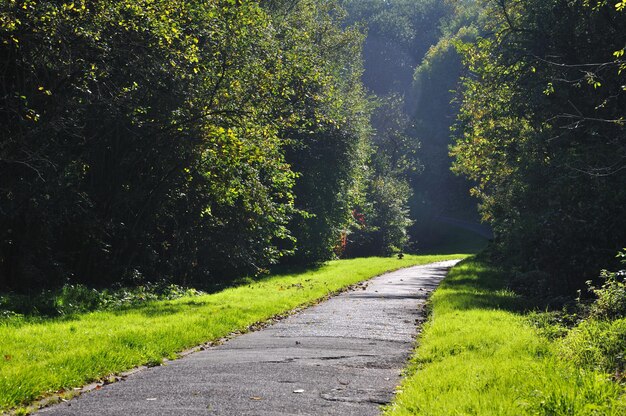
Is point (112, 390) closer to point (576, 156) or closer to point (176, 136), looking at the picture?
point (176, 136)

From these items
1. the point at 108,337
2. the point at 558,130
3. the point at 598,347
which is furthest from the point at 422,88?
the point at 598,347

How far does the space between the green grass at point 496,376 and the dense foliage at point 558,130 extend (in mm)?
6845

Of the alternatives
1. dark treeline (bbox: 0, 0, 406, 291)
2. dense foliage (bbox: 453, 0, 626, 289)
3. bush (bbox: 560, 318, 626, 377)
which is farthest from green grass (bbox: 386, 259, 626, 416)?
dark treeline (bbox: 0, 0, 406, 291)

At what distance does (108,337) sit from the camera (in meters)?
12.4

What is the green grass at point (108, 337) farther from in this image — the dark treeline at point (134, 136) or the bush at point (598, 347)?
the bush at point (598, 347)

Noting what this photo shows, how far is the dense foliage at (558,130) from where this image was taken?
21719 millimetres

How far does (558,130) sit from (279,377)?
69.6 ft

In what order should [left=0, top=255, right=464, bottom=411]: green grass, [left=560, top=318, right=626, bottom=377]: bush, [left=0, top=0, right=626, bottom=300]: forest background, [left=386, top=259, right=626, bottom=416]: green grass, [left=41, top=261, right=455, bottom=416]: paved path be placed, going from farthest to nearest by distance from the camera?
[left=0, top=0, right=626, bottom=300]: forest background, [left=560, top=318, right=626, bottom=377]: bush, [left=0, top=255, right=464, bottom=411]: green grass, [left=41, top=261, right=455, bottom=416]: paved path, [left=386, top=259, right=626, bottom=416]: green grass

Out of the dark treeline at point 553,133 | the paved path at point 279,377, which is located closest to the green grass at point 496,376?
the paved path at point 279,377

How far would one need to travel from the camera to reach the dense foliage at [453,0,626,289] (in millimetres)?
21719

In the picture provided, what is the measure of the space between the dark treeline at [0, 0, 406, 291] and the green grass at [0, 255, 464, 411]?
12.7 ft

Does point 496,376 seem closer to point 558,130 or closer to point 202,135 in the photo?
point 202,135

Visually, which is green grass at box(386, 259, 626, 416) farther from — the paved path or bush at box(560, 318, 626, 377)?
the paved path

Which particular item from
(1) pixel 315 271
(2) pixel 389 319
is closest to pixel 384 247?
(1) pixel 315 271
